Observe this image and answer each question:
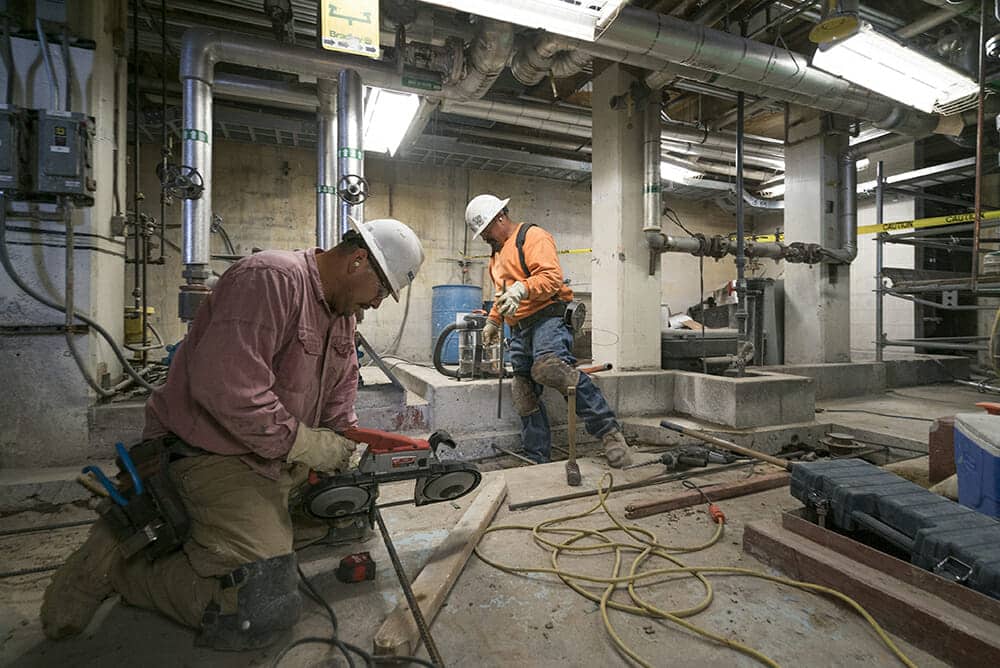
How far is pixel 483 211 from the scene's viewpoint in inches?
137

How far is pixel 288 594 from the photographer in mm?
1528

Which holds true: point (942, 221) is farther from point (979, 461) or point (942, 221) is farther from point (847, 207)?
point (979, 461)

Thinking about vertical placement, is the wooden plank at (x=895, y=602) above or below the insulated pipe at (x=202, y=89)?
below

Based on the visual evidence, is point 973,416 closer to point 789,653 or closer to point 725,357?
point 789,653

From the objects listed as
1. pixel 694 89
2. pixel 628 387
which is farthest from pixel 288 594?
pixel 694 89

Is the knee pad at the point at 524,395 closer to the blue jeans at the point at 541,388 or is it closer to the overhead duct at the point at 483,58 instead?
the blue jeans at the point at 541,388

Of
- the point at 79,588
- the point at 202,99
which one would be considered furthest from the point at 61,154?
the point at 79,588

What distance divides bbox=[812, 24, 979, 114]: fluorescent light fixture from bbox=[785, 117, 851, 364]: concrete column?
4.04 ft

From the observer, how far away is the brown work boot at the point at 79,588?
142cm

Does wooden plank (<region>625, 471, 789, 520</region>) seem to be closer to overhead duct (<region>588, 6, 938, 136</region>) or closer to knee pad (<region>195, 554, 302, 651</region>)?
knee pad (<region>195, 554, 302, 651</region>)

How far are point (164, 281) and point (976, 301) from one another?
11891mm

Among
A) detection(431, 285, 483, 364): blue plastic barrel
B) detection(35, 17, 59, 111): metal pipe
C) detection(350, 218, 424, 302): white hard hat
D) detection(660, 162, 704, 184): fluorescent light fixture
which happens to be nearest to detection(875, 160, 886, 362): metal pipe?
detection(660, 162, 704, 184): fluorescent light fixture

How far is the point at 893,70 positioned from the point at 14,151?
624cm

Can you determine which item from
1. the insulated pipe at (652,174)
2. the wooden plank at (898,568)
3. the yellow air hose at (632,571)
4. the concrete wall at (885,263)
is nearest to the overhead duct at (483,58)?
the insulated pipe at (652,174)
